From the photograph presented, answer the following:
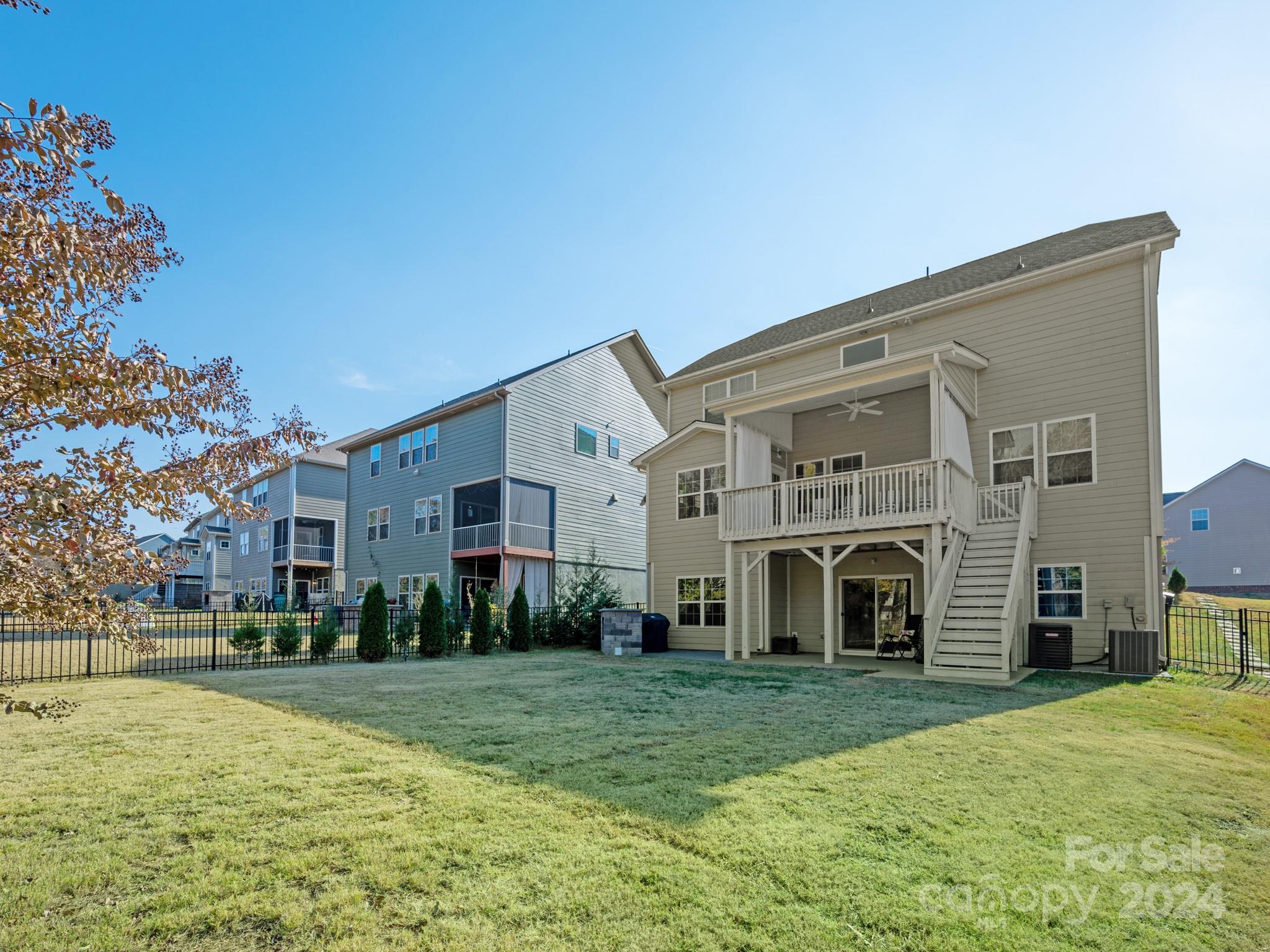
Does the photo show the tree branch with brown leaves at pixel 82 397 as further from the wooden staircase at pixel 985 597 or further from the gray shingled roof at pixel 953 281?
the gray shingled roof at pixel 953 281

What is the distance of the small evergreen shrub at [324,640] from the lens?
13.9 meters

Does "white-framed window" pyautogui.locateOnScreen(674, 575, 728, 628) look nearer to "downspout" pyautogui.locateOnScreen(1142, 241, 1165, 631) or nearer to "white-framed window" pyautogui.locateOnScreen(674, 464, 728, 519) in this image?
"white-framed window" pyautogui.locateOnScreen(674, 464, 728, 519)

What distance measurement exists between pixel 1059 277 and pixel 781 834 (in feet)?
43.2

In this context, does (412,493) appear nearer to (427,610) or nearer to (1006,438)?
(427,610)

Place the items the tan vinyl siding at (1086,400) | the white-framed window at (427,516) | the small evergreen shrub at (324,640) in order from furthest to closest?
the white-framed window at (427,516) → the small evergreen shrub at (324,640) → the tan vinyl siding at (1086,400)

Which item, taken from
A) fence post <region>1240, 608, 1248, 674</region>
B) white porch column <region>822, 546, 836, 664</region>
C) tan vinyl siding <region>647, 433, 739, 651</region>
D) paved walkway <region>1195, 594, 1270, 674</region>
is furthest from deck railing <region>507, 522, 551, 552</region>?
fence post <region>1240, 608, 1248, 674</region>

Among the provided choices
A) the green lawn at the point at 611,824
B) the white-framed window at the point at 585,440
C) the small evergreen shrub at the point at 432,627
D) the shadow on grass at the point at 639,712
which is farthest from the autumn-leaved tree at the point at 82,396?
the white-framed window at the point at 585,440

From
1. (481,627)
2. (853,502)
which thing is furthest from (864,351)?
(481,627)

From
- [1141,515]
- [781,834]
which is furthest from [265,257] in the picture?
[1141,515]

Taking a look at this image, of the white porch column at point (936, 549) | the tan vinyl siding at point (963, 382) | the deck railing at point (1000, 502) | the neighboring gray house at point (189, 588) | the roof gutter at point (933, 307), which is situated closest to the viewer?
the white porch column at point (936, 549)

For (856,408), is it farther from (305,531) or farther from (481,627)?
(305,531)

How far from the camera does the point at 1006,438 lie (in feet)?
45.0

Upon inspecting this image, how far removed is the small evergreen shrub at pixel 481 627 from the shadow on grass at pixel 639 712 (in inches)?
111

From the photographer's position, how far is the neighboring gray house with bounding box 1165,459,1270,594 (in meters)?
30.2
